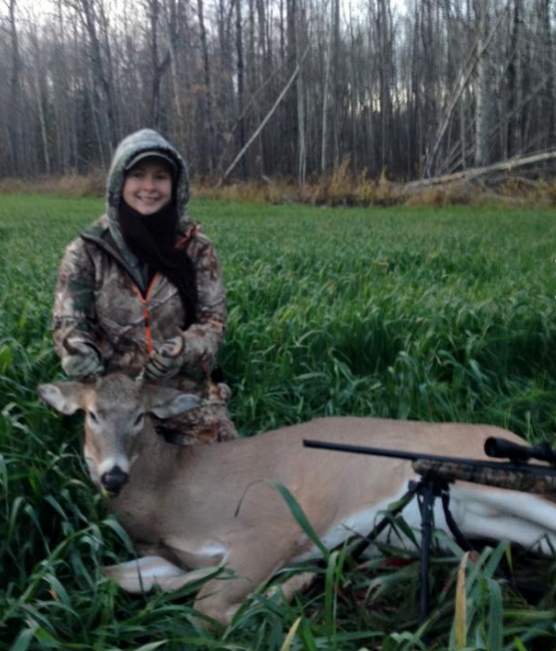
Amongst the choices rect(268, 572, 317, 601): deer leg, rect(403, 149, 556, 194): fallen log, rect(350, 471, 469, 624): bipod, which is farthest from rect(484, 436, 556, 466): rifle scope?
rect(403, 149, 556, 194): fallen log

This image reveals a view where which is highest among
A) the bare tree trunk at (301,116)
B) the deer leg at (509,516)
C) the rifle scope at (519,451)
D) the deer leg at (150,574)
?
the bare tree trunk at (301,116)

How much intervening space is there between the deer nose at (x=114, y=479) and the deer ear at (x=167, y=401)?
1.15 ft

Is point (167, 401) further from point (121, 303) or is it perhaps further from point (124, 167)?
point (124, 167)

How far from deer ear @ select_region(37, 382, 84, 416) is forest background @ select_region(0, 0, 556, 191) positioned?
59.5 ft

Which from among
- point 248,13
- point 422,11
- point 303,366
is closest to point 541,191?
point 422,11

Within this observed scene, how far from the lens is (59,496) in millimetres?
3232

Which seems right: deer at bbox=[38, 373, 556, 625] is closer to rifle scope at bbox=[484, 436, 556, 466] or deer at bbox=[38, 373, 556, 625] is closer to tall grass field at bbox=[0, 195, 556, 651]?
tall grass field at bbox=[0, 195, 556, 651]

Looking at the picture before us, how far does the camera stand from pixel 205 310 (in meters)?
4.04

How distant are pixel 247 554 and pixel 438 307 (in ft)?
9.74

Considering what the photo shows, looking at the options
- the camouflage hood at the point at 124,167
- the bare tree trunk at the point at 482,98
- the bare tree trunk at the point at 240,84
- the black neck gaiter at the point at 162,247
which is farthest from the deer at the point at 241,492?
the bare tree trunk at the point at 240,84

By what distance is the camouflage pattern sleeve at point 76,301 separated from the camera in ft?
12.2

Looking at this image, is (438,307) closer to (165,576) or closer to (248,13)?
(165,576)

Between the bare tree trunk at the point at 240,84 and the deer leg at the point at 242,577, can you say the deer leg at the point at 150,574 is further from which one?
the bare tree trunk at the point at 240,84

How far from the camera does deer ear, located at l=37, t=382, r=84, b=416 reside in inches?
130
